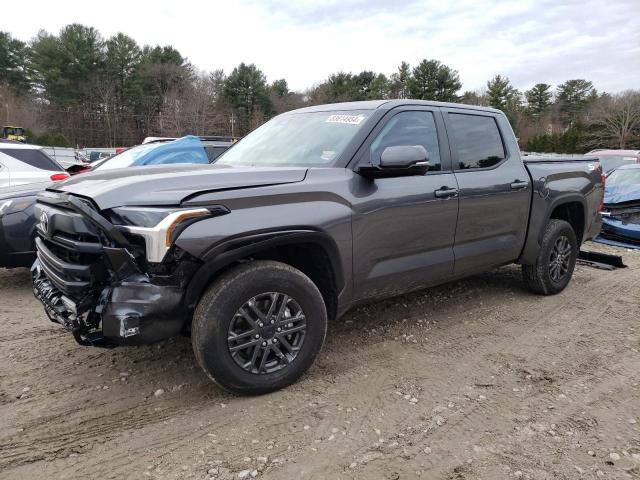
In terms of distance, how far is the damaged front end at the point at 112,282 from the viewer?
2.44 metres

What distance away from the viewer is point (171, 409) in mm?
2795

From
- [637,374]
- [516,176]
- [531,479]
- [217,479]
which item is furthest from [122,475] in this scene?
[516,176]

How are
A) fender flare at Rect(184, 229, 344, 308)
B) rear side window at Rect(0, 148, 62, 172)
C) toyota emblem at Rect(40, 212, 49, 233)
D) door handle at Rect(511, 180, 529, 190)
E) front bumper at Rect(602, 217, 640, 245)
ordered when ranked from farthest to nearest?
1. front bumper at Rect(602, 217, 640, 245)
2. rear side window at Rect(0, 148, 62, 172)
3. door handle at Rect(511, 180, 529, 190)
4. toyota emblem at Rect(40, 212, 49, 233)
5. fender flare at Rect(184, 229, 344, 308)

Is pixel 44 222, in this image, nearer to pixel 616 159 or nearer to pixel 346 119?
pixel 346 119

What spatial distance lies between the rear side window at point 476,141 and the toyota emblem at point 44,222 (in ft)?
10.0

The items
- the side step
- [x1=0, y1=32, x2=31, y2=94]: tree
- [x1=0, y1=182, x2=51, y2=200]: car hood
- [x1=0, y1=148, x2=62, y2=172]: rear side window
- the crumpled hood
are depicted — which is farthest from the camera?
[x1=0, y1=32, x2=31, y2=94]: tree

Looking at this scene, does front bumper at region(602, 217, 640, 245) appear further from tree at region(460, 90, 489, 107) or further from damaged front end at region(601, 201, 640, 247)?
tree at region(460, 90, 489, 107)

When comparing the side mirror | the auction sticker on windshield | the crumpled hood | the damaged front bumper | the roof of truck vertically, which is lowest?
the damaged front bumper

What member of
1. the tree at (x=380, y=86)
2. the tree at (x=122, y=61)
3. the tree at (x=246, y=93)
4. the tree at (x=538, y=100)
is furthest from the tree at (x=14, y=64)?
the tree at (x=538, y=100)

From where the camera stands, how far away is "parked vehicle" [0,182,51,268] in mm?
4707

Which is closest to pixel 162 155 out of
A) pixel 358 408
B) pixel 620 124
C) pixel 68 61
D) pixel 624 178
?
pixel 358 408

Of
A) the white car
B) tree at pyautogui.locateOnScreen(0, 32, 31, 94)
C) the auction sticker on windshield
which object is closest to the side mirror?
the auction sticker on windshield

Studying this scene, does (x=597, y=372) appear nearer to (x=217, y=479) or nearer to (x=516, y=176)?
(x=516, y=176)

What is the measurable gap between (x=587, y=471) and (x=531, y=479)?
0.30m
